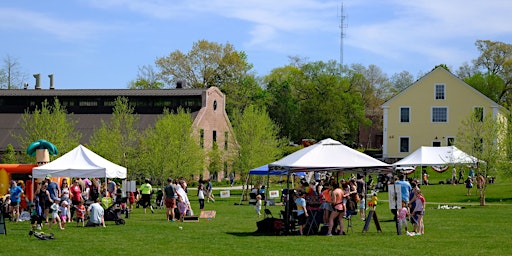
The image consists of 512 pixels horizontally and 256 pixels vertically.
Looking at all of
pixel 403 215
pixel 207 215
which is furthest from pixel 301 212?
pixel 207 215

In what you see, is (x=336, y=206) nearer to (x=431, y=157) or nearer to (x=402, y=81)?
(x=431, y=157)

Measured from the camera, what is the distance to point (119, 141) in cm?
5694

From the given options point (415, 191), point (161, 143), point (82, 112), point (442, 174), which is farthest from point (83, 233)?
point (82, 112)

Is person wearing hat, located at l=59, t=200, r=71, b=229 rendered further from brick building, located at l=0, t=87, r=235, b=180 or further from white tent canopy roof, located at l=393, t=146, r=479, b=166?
brick building, located at l=0, t=87, r=235, b=180

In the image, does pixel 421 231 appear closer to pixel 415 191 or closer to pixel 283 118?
pixel 415 191

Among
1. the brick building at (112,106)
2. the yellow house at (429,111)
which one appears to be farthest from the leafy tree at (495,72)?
the brick building at (112,106)

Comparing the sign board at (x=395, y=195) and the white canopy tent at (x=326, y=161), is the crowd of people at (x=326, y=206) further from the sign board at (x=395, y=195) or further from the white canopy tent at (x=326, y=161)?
the sign board at (x=395, y=195)

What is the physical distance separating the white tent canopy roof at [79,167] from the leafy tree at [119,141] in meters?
20.9

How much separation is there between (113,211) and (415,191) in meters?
10.9

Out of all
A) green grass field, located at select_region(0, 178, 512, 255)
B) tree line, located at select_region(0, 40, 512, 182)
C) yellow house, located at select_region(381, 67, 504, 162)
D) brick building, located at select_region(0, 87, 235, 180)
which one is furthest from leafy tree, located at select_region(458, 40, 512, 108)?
green grass field, located at select_region(0, 178, 512, 255)

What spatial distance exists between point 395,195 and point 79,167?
43.1ft

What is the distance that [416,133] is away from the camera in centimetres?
7612

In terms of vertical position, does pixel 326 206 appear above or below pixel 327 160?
below

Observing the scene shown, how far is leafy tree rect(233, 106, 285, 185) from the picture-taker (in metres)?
56.1
